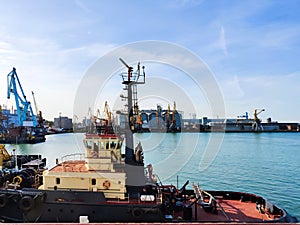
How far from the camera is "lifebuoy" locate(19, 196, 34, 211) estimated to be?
1133 cm

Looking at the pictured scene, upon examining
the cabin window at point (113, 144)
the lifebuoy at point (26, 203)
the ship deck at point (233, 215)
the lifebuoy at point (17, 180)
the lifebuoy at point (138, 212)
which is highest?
the cabin window at point (113, 144)

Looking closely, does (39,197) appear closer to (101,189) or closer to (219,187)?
(101,189)

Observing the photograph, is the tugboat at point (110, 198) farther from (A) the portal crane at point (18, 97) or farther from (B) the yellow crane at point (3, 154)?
(A) the portal crane at point (18, 97)

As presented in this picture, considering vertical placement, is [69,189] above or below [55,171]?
below

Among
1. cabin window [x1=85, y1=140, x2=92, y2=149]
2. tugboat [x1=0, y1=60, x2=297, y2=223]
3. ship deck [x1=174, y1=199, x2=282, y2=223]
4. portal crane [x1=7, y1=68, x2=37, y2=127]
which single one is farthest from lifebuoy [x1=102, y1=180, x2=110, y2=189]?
portal crane [x1=7, y1=68, x2=37, y2=127]

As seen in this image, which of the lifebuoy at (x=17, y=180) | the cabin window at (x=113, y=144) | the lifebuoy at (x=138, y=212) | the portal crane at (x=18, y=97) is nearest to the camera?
the lifebuoy at (x=138, y=212)

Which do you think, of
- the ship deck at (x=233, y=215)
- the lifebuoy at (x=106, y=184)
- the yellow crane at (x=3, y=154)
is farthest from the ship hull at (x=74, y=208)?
the yellow crane at (x=3, y=154)

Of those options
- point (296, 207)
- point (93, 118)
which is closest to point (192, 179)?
point (296, 207)

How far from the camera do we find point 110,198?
39.2 ft

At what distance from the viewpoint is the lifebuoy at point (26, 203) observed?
11328 millimetres

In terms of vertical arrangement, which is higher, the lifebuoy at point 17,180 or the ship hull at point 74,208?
the lifebuoy at point 17,180

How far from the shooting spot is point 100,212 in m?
11.3

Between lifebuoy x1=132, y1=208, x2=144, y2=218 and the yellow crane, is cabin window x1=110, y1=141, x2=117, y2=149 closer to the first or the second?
lifebuoy x1=132, y1=208, x2=144, y2=218

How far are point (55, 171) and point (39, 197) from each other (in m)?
A: 1.36
